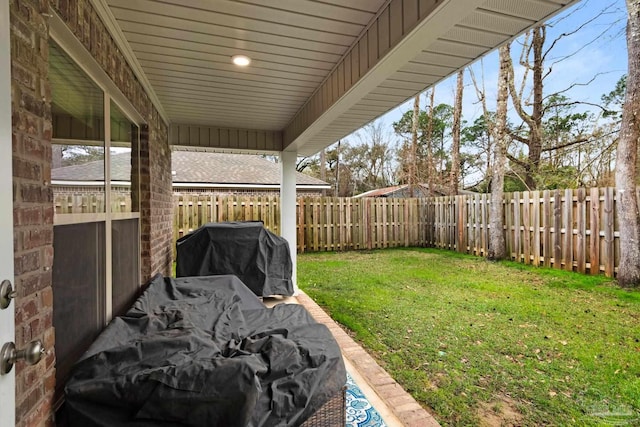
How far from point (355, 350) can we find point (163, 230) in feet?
8.64

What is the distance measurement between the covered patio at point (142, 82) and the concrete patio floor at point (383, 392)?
5.95 ft

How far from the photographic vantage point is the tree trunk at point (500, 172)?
24.7 feet

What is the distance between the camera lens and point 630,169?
510cm

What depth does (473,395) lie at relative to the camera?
2.55 meters

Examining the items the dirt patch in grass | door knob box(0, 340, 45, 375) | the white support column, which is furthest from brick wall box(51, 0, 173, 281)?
the dirt patch in grass

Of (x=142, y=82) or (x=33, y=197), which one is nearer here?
(x=33, y=197)

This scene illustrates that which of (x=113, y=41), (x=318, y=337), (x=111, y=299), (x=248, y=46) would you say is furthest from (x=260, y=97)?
(x=318, y=337)

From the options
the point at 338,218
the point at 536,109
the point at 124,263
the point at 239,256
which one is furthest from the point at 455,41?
the point at 536,109

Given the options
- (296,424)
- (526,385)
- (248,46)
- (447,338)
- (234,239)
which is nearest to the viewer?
(296,424)

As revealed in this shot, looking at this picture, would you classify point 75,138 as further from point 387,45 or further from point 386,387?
point 386,387

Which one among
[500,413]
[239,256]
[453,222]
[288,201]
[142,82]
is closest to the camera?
[500,413]

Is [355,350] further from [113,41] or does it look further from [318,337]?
[113,41]

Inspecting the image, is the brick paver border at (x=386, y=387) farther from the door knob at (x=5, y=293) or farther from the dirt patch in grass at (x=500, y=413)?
the door knob at (x=5, y=293)

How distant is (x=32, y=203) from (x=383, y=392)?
2355mm
